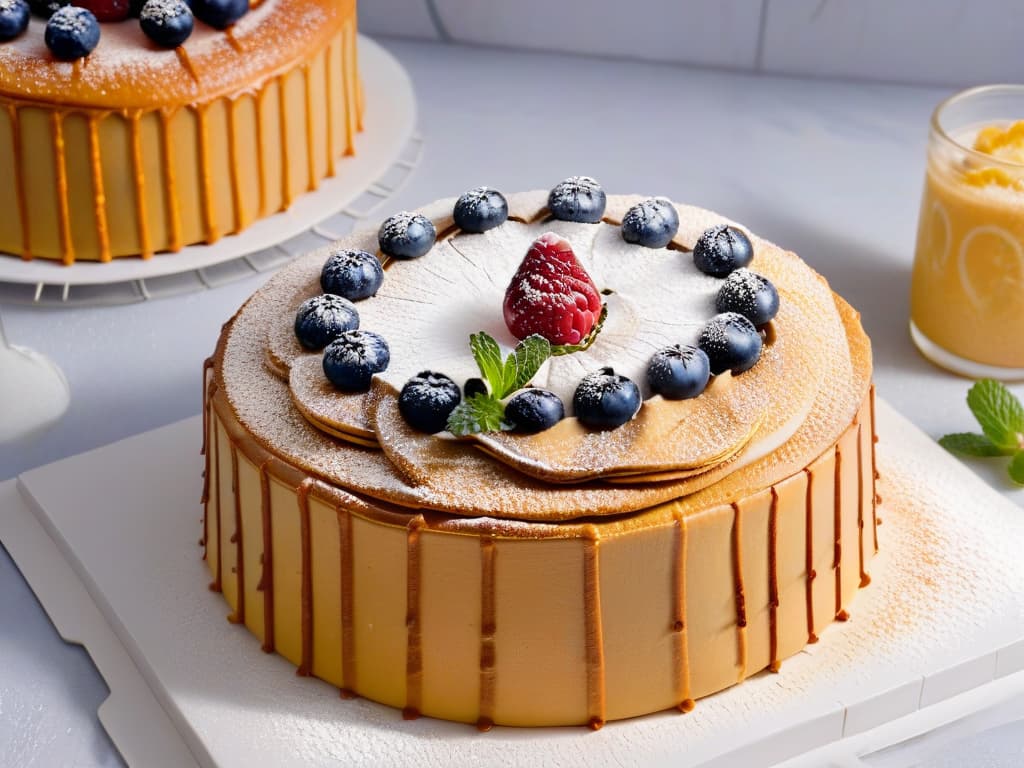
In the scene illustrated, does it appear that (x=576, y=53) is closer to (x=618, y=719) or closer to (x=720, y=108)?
(x=720, y=108)

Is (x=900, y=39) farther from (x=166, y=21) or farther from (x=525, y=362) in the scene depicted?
(x=525, y=362)

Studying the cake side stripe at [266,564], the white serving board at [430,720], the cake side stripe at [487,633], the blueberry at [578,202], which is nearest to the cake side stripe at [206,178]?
the white serving board at [430,720]

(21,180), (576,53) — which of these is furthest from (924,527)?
(576,53)

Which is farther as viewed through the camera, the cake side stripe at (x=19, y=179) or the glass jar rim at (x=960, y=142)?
the cake side stripe at (x=19, y=179)

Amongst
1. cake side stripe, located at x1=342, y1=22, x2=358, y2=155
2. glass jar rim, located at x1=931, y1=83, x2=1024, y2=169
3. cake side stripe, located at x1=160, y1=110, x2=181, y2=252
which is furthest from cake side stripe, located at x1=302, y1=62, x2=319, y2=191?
glass jar rim, located at x1=931, y1=83, x2=1024, y2=169

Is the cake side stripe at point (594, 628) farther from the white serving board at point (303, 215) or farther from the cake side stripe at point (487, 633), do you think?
the white serving board at point (303, 215)
